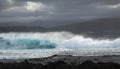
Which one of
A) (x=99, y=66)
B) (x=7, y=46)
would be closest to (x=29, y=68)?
(x=99, y=66)

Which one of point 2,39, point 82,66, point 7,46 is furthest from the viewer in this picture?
point 2,39

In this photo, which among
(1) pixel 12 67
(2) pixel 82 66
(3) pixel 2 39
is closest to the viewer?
(2) pixel 82 66

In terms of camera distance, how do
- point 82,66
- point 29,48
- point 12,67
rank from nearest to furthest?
point 82,66, point 12,67, point 29,48

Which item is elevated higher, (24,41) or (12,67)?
(24,41)

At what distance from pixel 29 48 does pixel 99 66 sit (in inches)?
2503

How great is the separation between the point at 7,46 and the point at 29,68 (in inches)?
2860

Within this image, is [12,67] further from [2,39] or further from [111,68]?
[2,39]

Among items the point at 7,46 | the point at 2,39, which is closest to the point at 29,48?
the point at 7,46

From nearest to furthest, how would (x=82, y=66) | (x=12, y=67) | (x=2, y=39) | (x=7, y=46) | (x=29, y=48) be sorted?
1. (x=82, y=66)
2. (x=12, y=67)
3. (x=29, y=48)
4. (x=7, y=46)
5. (x=2, y=39)

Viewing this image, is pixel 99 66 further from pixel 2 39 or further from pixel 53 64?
pixel 2 39

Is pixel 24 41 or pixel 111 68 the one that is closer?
pixel 111 68

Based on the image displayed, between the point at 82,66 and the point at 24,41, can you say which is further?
the point at 24,41

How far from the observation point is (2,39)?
108m

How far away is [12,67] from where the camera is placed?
29438mm
